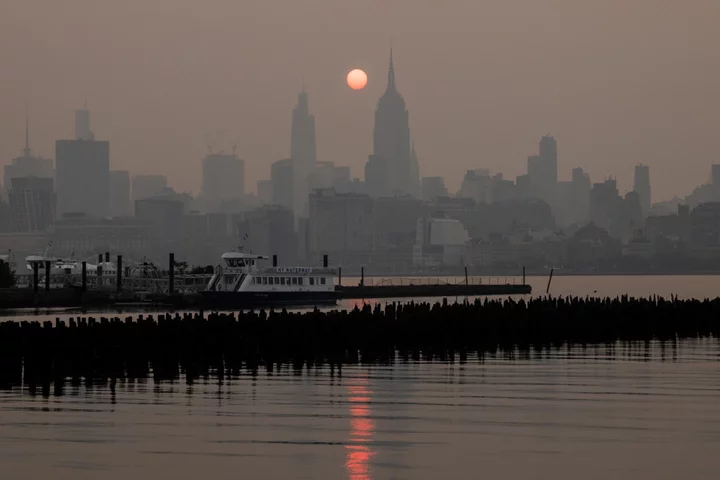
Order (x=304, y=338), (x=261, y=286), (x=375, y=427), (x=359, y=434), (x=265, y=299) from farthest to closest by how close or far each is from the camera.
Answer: (x=261, y=286), (x=265, y=299), (x=304, y=338), (x=375, y=427), (x=359, y=434)

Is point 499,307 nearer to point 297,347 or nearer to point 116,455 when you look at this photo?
point 297,347

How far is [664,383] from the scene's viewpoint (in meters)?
41.4

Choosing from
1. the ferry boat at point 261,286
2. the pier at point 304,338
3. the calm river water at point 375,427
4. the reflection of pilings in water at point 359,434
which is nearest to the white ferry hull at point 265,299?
the ferry boat at point 261,286

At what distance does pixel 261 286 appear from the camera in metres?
109

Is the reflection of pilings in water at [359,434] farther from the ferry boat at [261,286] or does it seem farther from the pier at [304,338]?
the ferry boat at [261,286]

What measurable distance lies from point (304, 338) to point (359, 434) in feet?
67.7

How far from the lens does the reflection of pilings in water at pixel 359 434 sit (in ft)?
86.3

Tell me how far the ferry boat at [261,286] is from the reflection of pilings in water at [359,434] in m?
66.4

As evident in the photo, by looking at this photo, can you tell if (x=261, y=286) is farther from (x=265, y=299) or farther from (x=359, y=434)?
(x=359, y=434)

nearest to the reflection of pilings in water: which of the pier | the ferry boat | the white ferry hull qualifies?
the pier

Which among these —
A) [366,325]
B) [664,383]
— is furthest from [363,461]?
[366,325]

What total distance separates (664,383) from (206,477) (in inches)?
756

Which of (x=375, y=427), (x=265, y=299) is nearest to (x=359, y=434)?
(x=375, y=427)

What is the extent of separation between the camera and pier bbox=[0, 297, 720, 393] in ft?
143
